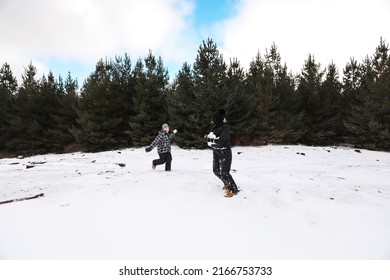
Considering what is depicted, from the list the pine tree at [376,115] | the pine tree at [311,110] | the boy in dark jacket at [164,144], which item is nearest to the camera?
the boy in dark jacket at [164,144]

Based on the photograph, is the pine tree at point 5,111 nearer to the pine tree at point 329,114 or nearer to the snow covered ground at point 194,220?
the snow covered ground at point 194,220

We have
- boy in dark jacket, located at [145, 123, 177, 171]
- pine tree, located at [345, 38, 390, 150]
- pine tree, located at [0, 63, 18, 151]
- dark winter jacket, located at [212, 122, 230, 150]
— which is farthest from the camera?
pine tree, located at [0, 63, 18, 151]

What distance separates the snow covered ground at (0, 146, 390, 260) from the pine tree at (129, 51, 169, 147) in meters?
13.8

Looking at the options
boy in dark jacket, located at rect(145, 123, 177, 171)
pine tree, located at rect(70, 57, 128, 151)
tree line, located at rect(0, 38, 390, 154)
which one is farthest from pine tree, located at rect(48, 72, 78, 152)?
boy in dark jacket, located at rect(145, 123, 177, 171)

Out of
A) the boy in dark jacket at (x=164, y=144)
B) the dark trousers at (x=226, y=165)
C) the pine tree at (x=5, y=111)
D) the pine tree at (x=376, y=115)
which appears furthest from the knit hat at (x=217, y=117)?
the pine tree at (x=5, y=111)

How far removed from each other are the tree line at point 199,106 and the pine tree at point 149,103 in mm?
90

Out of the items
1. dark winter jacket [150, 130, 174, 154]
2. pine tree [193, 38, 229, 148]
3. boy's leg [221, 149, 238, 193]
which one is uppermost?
pine tree [193, 38, 229, 148]

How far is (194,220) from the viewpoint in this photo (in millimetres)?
4750

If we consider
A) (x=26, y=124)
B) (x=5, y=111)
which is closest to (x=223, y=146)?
(x=26, y=124)

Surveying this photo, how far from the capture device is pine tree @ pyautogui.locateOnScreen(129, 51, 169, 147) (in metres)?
21.5

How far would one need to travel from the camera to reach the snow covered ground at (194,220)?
12.1 ft

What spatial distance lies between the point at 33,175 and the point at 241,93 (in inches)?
558

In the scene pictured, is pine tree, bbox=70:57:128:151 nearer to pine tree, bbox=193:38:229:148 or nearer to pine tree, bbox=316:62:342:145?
pine tree, bbox=193:38:229:148

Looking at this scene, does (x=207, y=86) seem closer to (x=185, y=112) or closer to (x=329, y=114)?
(x=185, y=112)
